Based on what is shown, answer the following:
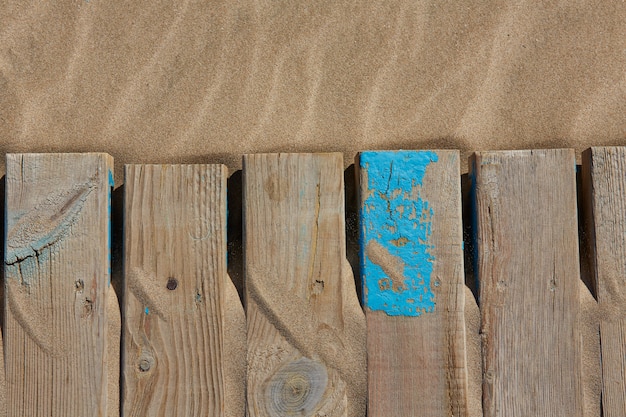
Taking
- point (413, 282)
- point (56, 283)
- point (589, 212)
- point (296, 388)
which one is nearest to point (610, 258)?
point (589, 212)

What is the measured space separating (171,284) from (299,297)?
1.40ft

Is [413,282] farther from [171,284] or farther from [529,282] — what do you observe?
[171,284]

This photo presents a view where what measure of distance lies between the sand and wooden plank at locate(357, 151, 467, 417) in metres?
0.23

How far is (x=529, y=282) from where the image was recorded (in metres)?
1.97

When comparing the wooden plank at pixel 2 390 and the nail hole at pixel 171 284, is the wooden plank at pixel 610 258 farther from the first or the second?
the wooden plank at pixel 2 390

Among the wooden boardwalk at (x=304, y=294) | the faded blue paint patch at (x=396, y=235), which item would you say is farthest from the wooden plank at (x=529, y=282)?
the faded blue paint patch at (x=396, y=235)

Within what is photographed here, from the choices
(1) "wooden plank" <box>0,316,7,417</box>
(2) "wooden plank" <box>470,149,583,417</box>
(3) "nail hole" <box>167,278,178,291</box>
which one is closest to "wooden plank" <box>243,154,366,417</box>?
(3) "nail hole" <box>167,278,178,291</box>

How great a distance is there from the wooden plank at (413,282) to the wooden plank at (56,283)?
0.89 m

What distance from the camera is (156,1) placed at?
2.24 meters

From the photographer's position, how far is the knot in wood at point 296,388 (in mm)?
1926

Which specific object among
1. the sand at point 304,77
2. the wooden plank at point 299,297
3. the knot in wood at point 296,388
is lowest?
the knot in wood at point 296,388

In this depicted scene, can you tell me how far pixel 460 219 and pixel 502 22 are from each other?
0.83 metres

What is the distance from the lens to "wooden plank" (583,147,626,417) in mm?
1966

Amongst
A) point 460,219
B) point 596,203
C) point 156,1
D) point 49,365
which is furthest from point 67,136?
point 596,203
